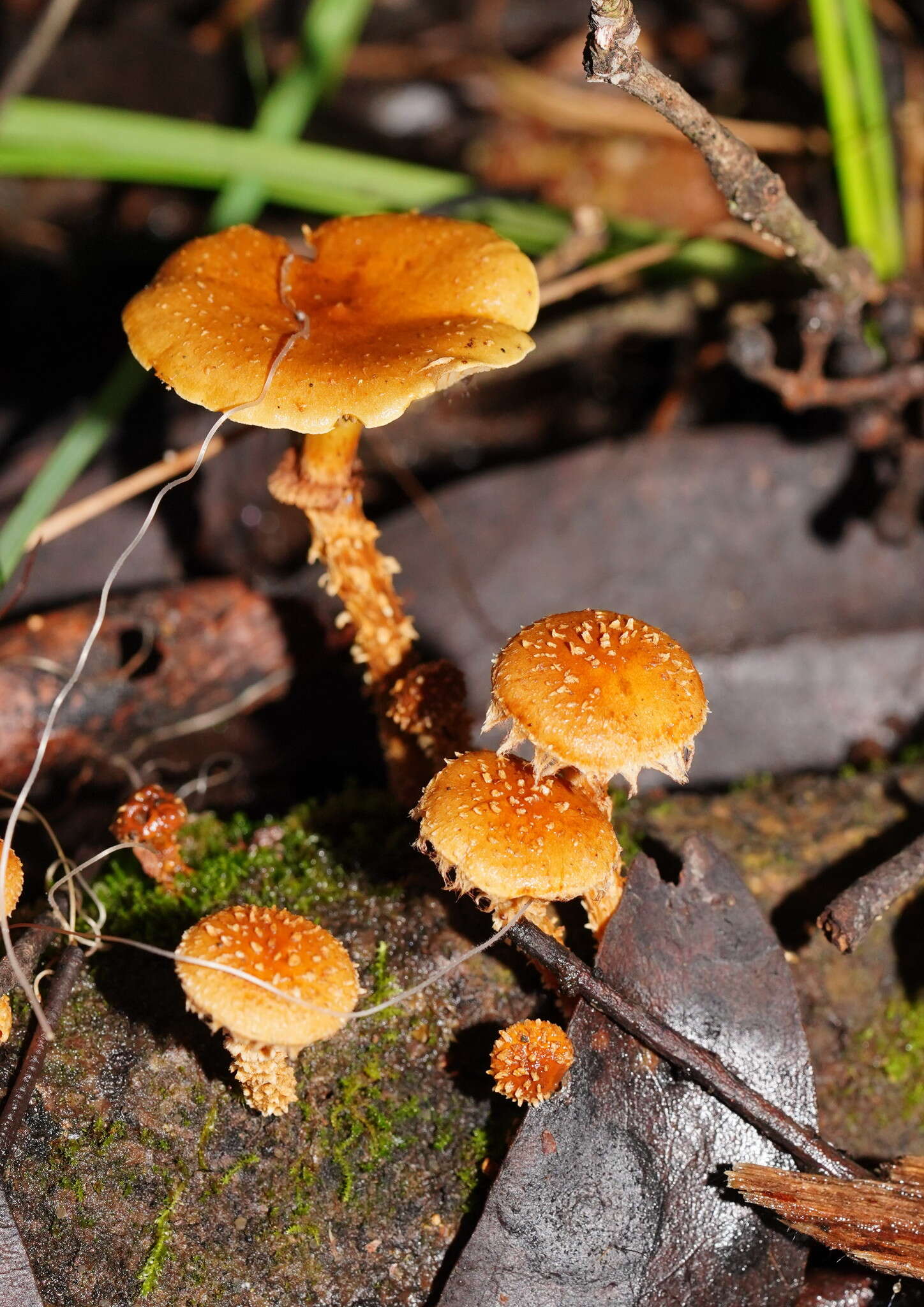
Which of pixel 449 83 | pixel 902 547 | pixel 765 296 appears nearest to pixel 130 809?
pixel 902 547

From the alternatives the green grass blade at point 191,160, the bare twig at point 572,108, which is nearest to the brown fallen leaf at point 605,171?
the bare twig at point 572,108

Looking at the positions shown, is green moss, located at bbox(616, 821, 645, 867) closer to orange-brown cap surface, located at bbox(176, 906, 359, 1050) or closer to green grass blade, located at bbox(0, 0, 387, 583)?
orange-brown cap surface, located at bbox(176, 906, 359, 1050)

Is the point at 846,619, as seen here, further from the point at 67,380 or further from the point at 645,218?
the point at 67,380

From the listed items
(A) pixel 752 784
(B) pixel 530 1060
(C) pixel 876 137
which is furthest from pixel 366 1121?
→ (C) pixel 876 137

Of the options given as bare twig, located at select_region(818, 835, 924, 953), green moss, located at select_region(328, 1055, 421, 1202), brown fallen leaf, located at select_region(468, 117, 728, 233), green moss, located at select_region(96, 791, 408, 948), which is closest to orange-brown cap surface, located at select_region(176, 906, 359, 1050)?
green moss, located at select_region(328, 1055, 421, 1202)

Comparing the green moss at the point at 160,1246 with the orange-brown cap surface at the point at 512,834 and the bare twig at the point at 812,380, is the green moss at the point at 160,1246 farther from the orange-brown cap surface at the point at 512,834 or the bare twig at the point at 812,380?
the bare twig at the point at 812,380
